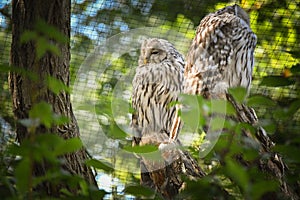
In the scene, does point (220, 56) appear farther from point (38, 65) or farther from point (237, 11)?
point (38, 65)

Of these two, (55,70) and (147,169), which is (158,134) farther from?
(55,70)

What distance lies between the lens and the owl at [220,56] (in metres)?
3.88

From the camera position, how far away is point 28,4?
7.27 feet

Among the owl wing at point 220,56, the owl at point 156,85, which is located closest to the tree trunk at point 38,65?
the owl wing at point 220,56

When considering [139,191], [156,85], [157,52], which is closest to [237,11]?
[157,52]

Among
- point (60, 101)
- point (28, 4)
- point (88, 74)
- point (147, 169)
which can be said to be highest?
point (28, 4)

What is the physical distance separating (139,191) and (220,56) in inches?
108

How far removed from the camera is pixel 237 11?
4.33 m

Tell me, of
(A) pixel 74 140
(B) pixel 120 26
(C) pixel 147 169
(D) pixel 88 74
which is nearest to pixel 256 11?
(B) pixel 120 26

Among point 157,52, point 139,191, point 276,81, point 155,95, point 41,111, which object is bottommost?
point 155,95

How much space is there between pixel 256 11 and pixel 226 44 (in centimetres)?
78

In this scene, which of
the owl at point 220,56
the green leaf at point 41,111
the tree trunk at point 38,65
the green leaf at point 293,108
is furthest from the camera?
the owl at point 220,56

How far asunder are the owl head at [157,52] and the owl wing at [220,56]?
0.41 meters

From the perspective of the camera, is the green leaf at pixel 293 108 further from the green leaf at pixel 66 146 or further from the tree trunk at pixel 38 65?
the tree trunk at pixel 38 65
